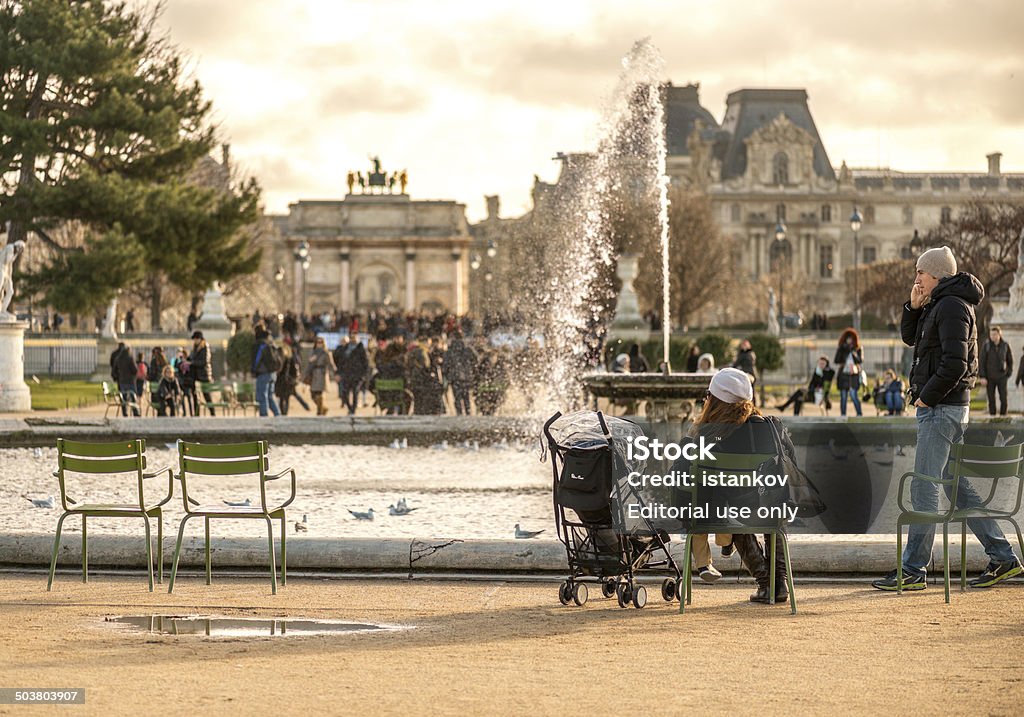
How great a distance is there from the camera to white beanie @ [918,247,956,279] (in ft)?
28.8

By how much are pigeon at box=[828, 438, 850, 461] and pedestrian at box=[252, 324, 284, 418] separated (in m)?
8.53

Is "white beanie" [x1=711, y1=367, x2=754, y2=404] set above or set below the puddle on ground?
above

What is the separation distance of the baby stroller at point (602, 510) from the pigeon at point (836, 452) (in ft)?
25.4

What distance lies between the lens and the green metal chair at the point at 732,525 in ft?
26.9

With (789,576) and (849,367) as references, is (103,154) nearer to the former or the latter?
(849,367)

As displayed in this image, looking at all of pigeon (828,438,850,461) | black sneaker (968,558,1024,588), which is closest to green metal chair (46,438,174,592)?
black sneaker (968,558,1024,588)

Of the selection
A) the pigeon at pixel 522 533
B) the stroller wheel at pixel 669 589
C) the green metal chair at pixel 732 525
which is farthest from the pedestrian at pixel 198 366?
the green metal chair at pixel 732 525

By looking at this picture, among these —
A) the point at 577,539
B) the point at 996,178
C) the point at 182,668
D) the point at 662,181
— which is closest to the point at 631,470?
the point at 577,539

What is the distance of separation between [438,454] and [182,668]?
12.5 meters

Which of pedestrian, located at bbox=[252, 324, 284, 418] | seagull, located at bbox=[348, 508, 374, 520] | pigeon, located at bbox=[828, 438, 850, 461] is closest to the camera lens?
seagull, located at bbox=[348, 508, 374, 520]

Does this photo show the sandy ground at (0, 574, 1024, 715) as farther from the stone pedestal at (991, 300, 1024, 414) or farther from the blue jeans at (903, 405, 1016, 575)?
the stone pedestal at (991, 300, 1024, 414)

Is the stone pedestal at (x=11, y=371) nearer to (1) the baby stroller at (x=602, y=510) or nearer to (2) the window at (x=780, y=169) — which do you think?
(1) the baby stroller at (x=602, y=510)

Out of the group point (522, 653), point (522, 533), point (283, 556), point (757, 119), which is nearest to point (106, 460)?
point (283, 556)

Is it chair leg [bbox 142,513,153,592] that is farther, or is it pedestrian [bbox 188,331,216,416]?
pedestrian [bbox 188,331,216,416]
